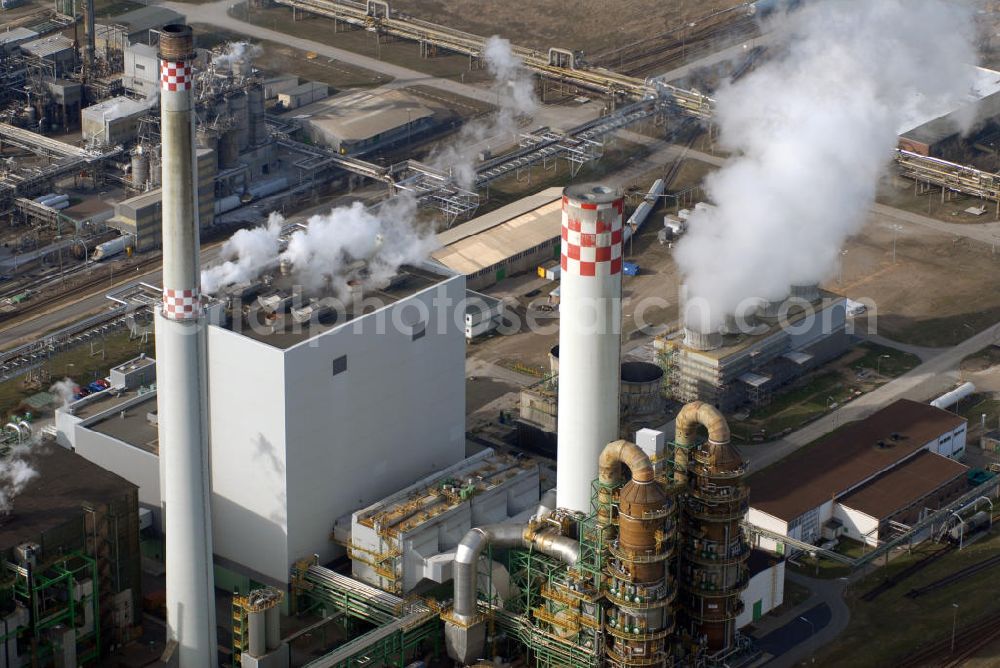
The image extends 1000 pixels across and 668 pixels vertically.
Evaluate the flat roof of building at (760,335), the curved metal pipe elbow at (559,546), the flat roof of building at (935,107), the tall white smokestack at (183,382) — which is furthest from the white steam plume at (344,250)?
the flat roof of building at (935,107)

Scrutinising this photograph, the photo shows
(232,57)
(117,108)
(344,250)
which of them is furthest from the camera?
(117,108)

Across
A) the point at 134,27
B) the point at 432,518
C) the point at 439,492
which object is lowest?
the point at 432,518

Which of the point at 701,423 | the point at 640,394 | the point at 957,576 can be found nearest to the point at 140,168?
the point at 640,394

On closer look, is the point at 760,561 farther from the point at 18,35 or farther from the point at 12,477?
the point at 18,35

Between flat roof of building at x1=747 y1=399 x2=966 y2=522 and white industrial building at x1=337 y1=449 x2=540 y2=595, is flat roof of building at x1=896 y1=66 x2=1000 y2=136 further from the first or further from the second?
white industrial building at x1=337 y1=449 x2=540 y2=595

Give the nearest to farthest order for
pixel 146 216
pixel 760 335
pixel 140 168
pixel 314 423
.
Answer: pixel 314 423, pixel 760 335, pixel 146 216, pixel 140 168

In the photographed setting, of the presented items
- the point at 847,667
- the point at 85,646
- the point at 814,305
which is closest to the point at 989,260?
the point at 814,305

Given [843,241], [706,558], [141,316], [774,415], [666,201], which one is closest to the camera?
[706,558]

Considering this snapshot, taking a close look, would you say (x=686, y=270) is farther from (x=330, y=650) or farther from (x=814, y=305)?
(x=330, y=650)

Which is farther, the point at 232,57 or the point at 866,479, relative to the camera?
the point at 232,57
